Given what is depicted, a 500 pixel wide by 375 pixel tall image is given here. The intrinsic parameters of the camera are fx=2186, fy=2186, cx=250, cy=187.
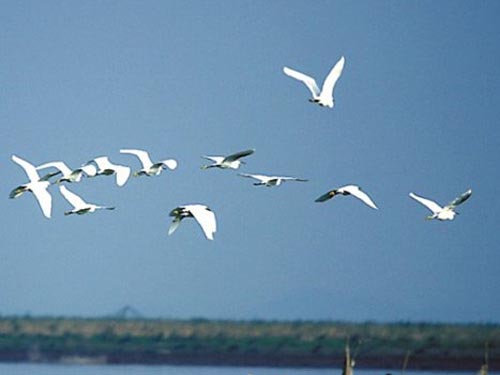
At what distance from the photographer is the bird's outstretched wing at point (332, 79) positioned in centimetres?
3288

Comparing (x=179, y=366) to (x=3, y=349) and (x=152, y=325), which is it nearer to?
(x=3, y=349)

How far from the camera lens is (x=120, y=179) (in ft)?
111

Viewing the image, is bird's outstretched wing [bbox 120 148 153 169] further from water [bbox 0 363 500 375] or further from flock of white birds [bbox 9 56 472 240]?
water [bbox 0 363 500 375]

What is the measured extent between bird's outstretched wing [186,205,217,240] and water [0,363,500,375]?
61.3 ft

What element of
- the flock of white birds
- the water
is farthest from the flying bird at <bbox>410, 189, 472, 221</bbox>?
the water

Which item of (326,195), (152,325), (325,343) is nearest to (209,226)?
(326,195)

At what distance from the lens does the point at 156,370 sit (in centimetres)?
5272

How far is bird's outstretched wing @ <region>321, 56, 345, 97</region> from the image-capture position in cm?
3288

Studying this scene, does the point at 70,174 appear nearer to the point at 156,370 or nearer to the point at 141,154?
the point at 141,154

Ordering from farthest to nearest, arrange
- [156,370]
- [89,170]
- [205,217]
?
[156,370]
[89,170]
[205,217]

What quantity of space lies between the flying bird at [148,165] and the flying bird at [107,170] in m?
0.31

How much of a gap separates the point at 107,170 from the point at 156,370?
1893cm

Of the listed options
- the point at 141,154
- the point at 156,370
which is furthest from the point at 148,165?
the point at 156,370

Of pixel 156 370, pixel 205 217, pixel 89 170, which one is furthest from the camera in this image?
pixel 156 370
